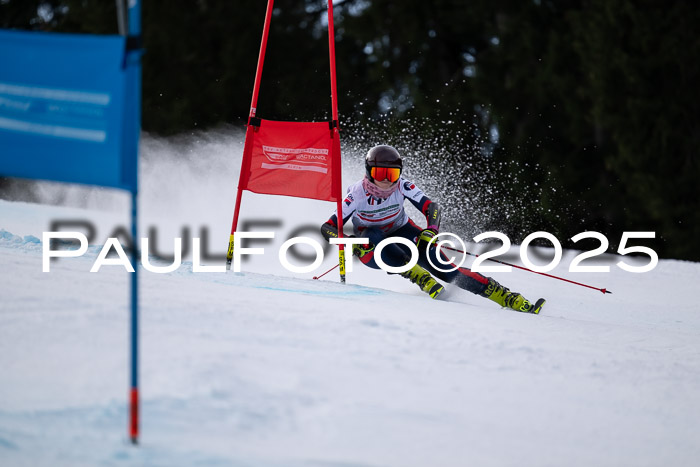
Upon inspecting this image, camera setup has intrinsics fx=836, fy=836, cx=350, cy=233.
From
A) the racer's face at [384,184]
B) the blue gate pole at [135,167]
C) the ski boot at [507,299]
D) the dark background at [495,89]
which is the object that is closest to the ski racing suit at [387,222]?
the racer's face at [384,184]

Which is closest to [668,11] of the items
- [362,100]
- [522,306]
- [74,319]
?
[362,100]

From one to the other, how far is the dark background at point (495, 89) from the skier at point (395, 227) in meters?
4.83

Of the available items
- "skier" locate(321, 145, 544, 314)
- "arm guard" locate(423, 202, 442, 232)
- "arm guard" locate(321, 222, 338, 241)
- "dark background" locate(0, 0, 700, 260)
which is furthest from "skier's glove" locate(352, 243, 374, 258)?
"dark background" locate(0, 0, 700, 260)

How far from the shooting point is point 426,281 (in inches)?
235

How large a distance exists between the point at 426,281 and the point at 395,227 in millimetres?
637

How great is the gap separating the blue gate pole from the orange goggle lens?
11.7ft

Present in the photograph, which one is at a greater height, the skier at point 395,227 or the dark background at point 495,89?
the dark background at point 495,89

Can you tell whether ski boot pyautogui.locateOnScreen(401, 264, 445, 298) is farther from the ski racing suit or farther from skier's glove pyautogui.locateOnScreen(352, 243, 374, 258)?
skier's glove pyautogui.locateOnScreen(352, 243, 374, 258)

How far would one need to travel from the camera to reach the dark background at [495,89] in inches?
488

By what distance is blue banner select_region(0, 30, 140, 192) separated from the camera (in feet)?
8.66

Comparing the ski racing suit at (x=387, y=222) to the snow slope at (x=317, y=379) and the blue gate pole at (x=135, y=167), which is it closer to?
the snow slope at (x=317, y=379)

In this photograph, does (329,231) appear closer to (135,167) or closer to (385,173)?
(385,173)

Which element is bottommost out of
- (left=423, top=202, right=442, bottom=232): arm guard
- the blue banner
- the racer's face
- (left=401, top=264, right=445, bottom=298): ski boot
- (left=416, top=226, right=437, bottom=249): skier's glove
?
(left=401, top=264, right=445, bottom=298): ski boot

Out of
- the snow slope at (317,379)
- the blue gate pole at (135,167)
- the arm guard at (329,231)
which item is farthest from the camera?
the arm guard at (329,231)
